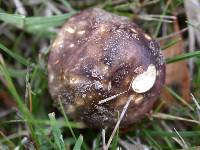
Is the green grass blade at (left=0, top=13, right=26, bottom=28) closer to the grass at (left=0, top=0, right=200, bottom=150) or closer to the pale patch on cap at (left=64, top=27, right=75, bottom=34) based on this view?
the grass at (left=0, top=0, right=200, bottom=150)

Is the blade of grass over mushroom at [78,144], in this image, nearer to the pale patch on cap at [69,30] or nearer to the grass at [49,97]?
the grass at [49,97]

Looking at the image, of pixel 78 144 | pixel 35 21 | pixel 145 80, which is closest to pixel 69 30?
pixel 35 21

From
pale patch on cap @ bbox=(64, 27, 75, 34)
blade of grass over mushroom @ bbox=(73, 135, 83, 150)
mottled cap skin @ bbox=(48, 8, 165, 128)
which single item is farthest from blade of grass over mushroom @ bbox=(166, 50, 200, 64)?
blade of grass over mushroom @ bbox=(73, 135, 83, 150)

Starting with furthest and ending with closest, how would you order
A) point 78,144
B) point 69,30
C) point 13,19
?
point 13,19, point 69,30, point 78,144

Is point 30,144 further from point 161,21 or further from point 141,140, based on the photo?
point 161,21

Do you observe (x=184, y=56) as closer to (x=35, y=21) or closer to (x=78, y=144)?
(x=78, y=144)

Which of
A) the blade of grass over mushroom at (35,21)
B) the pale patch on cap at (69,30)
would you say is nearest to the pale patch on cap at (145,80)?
the pale patch on cap at (69,30)

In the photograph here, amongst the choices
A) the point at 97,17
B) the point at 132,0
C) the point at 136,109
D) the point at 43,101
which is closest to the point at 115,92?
the point at 136,109
